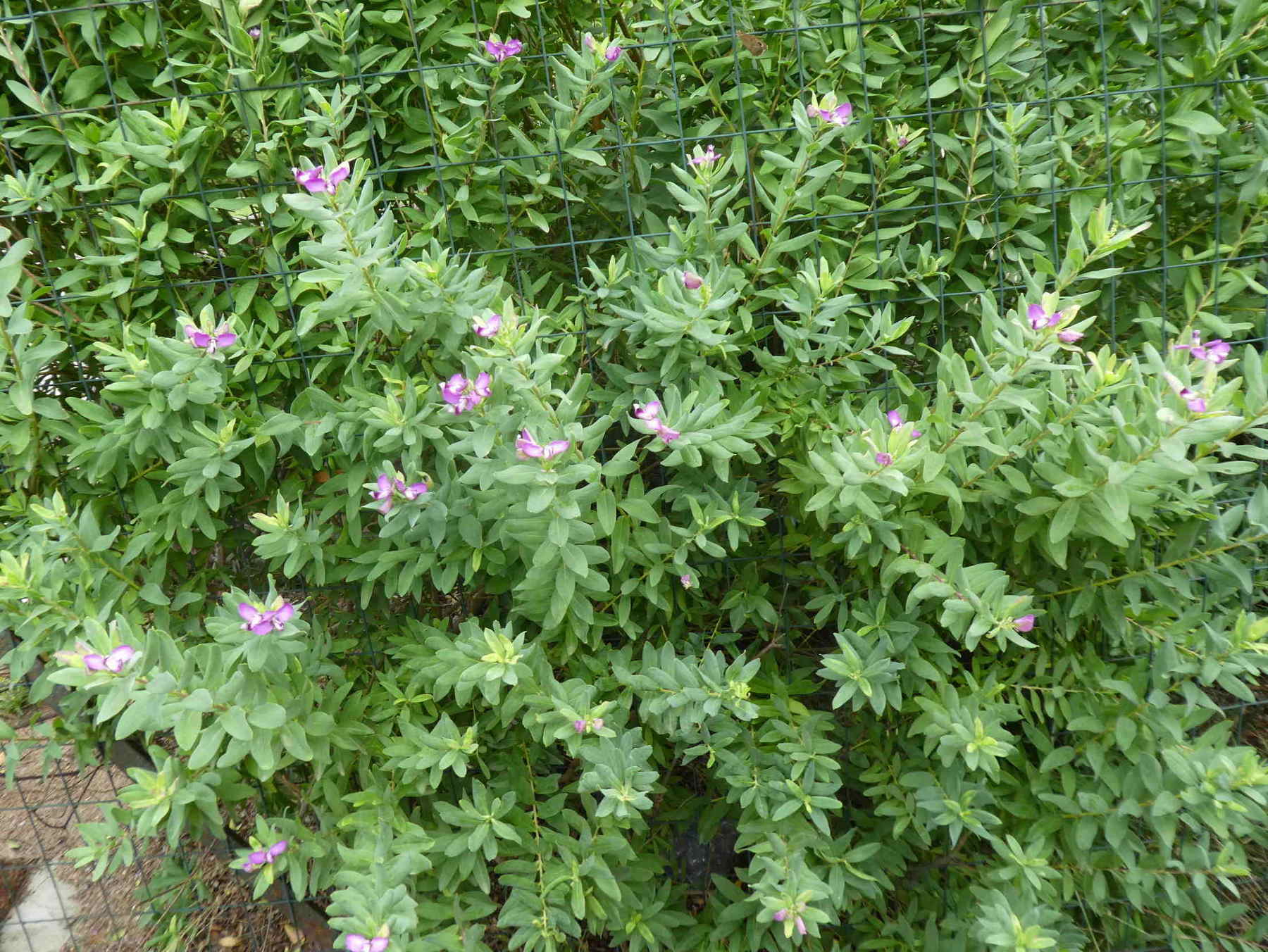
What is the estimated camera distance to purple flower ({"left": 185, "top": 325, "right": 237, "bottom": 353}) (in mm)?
1962

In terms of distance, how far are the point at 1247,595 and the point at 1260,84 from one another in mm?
1104

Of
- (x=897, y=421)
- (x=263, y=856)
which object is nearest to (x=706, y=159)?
(x=897, y=421)

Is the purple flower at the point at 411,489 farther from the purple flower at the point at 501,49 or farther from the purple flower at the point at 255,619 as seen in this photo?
the purple flower at the point at 501,49

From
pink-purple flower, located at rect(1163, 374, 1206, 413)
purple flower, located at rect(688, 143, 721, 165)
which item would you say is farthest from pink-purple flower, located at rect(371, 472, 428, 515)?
pink-purple flower, located at rect(1163, 374, 1206, 413)

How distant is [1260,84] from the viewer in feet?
7.21

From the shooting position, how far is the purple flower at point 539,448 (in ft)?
5.74

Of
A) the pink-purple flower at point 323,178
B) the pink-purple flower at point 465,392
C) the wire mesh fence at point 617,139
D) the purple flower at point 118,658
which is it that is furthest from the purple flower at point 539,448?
the purple flower at point 118,658

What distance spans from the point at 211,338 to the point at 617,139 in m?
0.96

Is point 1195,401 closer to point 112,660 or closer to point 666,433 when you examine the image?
point 666,433

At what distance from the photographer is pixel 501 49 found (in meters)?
2.07

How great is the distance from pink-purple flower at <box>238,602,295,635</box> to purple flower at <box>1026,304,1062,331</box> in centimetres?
145

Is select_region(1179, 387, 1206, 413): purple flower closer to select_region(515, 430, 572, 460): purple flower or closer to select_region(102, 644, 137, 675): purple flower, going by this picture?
select_region(515, 430, 572, 460): purple flower

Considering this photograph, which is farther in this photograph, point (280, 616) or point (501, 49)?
point (501, 49)

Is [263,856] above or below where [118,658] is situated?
below
